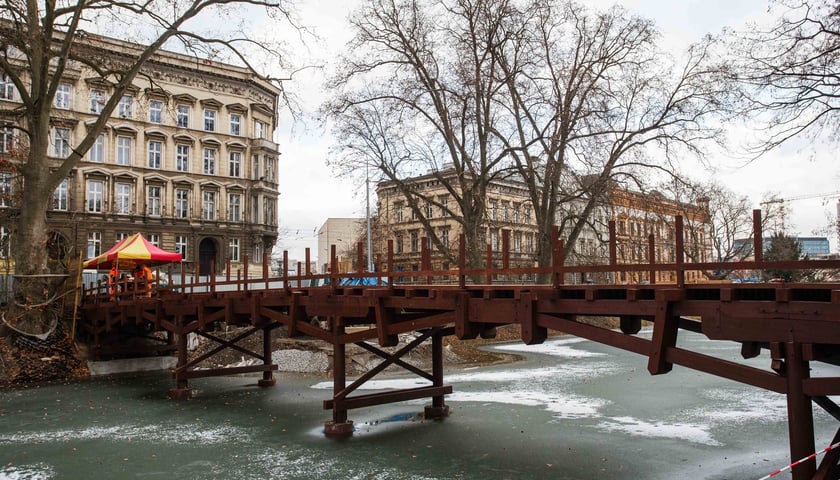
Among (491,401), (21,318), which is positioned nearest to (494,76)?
(491,401)

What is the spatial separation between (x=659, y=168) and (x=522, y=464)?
68.8 feet

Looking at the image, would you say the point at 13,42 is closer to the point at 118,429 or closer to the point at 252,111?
the point at 118,429

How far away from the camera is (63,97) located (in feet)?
157

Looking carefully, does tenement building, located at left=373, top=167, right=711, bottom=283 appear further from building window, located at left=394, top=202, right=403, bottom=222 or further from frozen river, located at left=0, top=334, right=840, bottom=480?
frozen river, located at left=0, top=334, right=840, bottom=480

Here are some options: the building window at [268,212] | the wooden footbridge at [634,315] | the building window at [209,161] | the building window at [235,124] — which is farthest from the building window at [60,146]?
the wooden footbridge at [634,315]

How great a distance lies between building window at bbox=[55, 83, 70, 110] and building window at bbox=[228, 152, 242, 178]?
12227mm

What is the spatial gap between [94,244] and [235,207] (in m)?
11.1

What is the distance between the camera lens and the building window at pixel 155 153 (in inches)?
2025

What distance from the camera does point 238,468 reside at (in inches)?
406

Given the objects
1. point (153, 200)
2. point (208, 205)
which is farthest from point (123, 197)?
point (208, 205)

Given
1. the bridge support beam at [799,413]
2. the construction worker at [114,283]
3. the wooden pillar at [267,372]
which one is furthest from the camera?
the construction worker at [114,283]

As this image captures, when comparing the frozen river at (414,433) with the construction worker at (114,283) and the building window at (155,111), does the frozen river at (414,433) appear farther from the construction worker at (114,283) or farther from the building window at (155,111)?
the building window at (155,111)

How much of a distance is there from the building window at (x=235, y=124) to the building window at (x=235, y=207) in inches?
203

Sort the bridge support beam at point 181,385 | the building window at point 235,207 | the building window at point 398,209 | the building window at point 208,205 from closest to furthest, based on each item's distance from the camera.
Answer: the bridge support beam at point 181,385
the building window at point 398,209
the building window at point 208,205
the building window at point 235,207
